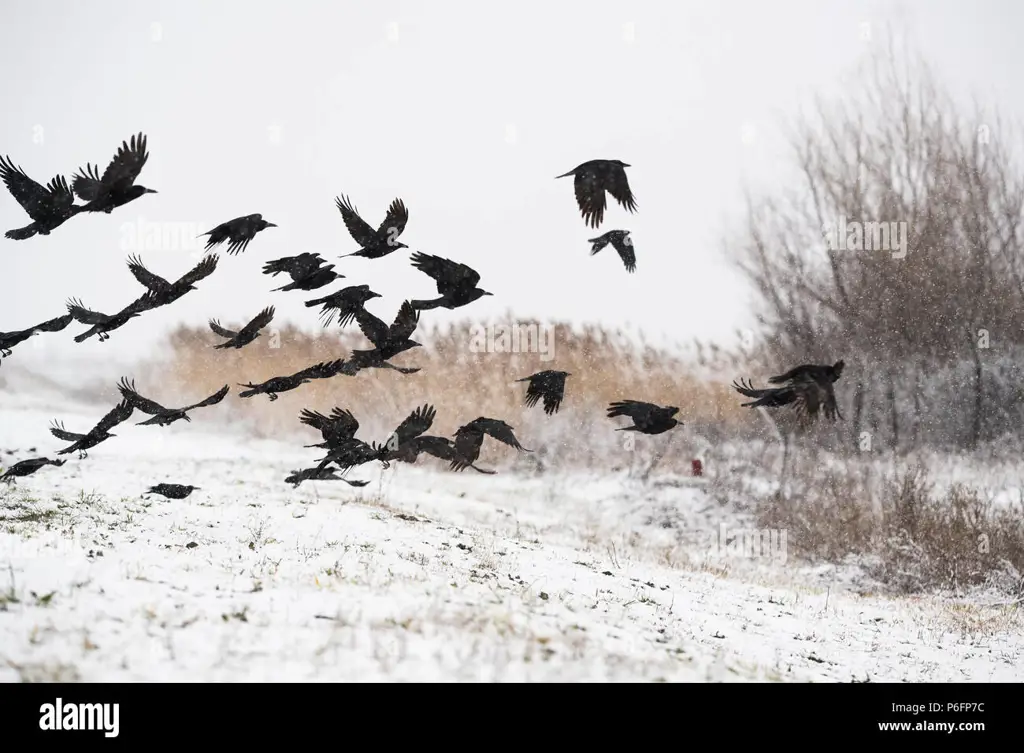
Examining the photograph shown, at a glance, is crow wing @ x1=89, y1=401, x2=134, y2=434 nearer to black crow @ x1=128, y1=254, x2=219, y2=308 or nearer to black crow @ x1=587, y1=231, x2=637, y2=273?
black crow @ x1=128, y1=254, x2=219, y2=308

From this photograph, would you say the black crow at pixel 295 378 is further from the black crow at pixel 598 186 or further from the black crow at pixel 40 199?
the black crow at pixel 598 186

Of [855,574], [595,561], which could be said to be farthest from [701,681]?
[855,574]

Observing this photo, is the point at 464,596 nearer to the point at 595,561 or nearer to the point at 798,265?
the point at 595,561

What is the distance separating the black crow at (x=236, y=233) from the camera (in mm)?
7746

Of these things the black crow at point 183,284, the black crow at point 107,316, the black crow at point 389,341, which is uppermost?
the black crow at point 183,284

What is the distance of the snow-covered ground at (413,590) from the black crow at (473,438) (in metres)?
1.16

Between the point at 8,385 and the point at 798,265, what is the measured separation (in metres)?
19.6

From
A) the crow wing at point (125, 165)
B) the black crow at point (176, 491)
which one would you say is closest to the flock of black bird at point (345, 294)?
the crow wing at point (125, 165)

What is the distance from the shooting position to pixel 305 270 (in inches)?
314

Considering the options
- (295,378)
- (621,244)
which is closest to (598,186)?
(621,244)

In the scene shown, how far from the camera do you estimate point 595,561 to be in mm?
10180
